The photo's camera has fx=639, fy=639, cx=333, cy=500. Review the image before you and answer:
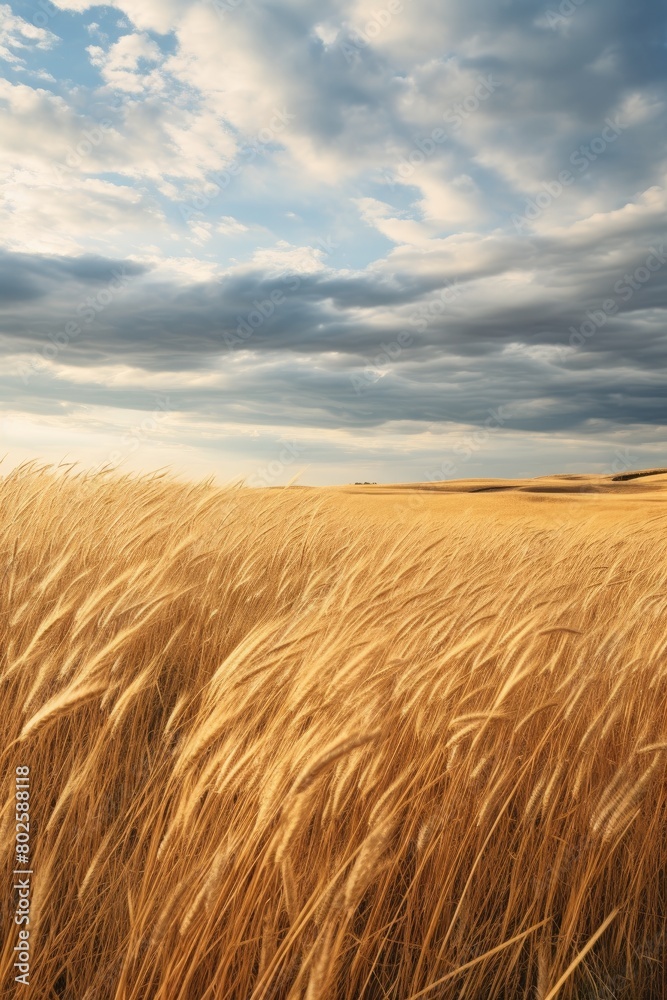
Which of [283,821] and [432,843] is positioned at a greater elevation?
[283,821]

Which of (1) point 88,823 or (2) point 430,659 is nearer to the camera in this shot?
(1) point 88,823

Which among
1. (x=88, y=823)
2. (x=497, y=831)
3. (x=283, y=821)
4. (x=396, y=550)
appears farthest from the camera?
(x=396, y=550)

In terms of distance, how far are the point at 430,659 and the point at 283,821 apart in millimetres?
956

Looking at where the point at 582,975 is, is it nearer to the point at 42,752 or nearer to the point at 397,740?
the point at 397,740

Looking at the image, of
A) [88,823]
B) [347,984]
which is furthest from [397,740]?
[88,823]

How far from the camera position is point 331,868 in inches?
51.5

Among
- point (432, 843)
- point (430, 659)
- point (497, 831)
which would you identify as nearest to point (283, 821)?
point (432, 843)

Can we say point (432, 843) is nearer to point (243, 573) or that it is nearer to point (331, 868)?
point (331, 868)

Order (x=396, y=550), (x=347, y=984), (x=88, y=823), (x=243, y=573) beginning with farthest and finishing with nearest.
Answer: (x=396, y=550)
(x=243, y=573)
(x=88, y=823)
(x=347, y=984)

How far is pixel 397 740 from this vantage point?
1654mm

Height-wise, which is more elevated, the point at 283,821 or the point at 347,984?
the point at 283,821

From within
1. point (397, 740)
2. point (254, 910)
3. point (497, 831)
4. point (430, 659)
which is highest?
point (430, 659)

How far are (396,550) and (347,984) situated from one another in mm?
2489

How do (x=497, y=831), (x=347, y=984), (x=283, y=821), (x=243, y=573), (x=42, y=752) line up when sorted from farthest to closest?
(x=243, y=573)
(x=42, y=752)
(x=497, y=831)
(x=347, y=984)
(x=283, y=821)
